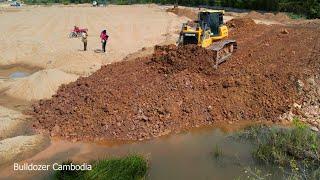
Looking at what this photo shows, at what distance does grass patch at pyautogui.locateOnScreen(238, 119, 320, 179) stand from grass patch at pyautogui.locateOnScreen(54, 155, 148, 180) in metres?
3.64

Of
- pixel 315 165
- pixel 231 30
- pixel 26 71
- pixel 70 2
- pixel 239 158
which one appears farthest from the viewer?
pixel 70 2

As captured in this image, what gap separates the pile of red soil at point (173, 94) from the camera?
15359 mm

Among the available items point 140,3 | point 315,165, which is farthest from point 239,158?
point 140,3

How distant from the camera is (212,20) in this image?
74.9ft

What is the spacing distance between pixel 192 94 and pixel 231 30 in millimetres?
12991

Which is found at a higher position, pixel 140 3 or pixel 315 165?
pixel 140 3

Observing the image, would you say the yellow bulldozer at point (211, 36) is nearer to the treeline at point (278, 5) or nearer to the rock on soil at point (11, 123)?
the rock on soil at point (11, 123)

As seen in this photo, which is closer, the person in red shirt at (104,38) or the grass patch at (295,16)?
the person in red shirt at (104,38)

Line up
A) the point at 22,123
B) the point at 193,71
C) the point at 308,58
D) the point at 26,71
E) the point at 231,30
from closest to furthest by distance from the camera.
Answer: the point at 22,123, the point at 193,71, the point at 308,58, the point at 26,71, the point at 231,30

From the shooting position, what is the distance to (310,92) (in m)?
17.3

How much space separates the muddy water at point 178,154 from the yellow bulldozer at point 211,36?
5.21 meters

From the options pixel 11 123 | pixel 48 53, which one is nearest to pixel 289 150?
pixel 11 123

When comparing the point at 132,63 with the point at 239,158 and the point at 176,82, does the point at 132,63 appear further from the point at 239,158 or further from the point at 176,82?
the point at 239,158

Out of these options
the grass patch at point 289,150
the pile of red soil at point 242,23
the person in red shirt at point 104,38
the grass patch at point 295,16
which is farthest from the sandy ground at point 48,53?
the grass patch at point 295,16
